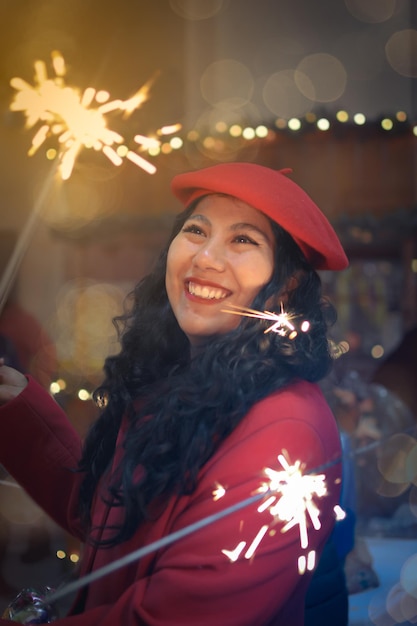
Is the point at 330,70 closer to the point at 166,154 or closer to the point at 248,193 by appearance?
the point at 166,154

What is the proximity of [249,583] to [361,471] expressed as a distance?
4.29ft

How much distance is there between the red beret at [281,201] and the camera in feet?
2.60

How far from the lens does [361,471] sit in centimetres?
191

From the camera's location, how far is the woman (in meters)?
0.69

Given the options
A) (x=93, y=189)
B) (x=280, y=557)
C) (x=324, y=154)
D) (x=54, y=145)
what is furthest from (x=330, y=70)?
(x=280, y=557)

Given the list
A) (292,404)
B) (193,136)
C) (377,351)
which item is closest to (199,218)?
(292,404)

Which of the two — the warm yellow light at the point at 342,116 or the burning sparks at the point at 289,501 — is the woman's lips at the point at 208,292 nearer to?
the burning sparks at the point at 289,501

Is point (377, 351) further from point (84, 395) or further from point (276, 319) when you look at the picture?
point (276, 319)

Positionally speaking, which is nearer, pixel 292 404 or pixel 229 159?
pixel 292 404

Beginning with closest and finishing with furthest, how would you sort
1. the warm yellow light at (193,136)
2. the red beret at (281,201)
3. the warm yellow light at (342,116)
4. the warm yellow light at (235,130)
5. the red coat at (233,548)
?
1. the red coat at (233,548)
2. the red beret at (281,201)
3. the warm yellow light at (342,116)
4. the warm yellow light at (235,130)
5. the warm yellow light at (193,136)

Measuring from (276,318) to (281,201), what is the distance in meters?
0.15

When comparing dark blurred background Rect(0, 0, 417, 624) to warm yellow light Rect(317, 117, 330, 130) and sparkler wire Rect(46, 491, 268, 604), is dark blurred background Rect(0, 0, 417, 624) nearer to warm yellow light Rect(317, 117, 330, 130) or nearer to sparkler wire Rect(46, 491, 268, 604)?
warm yellow light Rect(317, 117, 330, 130)

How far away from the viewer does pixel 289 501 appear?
2.35ft

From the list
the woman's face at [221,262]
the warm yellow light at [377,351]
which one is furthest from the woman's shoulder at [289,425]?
the warm yellow light at [377,351]
